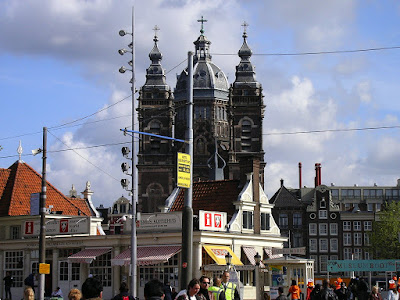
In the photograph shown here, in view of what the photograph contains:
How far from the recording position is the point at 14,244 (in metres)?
46.9

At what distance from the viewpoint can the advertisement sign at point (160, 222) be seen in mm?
41125

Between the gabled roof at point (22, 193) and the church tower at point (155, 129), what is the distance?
48.4 m

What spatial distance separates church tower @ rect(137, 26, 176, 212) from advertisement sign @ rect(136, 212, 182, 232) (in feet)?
197

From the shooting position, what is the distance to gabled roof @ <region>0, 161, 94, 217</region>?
1969 inches

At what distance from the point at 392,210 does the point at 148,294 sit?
266 ft

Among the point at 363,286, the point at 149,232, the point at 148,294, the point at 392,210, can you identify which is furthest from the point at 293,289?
the point at 392,210

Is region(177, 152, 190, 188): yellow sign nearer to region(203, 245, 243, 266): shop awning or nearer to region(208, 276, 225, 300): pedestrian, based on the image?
region(208, 276, 225, 300): pedestrian

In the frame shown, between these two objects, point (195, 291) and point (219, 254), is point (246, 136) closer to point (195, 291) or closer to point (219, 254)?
point (219, 254)

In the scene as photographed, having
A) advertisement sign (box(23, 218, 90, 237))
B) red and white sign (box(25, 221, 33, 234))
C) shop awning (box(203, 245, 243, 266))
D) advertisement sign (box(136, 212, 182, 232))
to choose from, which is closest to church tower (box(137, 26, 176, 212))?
red and white sign (box(25, 221, 33, 234))

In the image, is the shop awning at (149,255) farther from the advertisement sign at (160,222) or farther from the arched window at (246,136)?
the arched window at (246,136)

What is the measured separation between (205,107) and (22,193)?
61.3m

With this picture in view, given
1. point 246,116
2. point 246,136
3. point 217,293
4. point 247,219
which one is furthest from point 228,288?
point 246,116

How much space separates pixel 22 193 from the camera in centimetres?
5128

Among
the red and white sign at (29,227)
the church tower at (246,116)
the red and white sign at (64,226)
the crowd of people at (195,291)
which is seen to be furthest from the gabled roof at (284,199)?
the crowd of people at (195,291)
